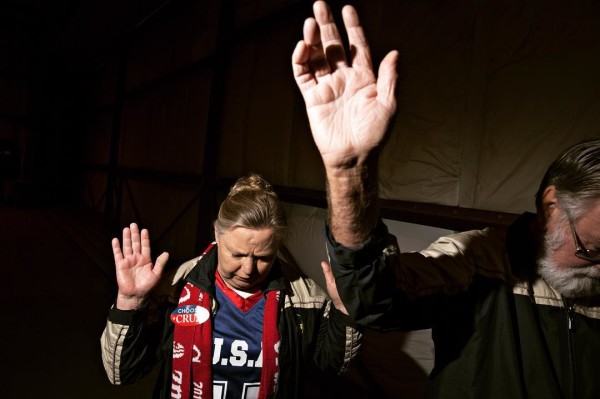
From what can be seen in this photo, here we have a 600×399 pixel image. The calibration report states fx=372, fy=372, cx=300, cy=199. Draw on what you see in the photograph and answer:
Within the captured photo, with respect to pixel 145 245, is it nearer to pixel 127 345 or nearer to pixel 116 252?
pixel 116 252

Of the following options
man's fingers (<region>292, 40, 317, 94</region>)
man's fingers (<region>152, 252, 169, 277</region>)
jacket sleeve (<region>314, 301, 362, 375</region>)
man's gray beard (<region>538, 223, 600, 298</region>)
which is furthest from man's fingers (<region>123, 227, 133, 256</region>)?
man's gray beard (<region>538, 223, 600, 298</region>)

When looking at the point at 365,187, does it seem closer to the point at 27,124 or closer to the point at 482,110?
the point at 482,110

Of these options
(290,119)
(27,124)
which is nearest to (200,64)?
(290,119)

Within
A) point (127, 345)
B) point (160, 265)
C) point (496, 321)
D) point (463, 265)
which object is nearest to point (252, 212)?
point (160, 265)

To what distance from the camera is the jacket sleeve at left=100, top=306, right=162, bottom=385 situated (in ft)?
4.30

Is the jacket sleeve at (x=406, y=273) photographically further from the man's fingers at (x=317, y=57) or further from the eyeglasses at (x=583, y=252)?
the man's fingers at (x=317, y=57)

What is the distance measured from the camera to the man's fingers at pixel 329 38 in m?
0.87

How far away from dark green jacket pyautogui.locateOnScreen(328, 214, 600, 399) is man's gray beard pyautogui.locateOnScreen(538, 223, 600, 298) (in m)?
0.03

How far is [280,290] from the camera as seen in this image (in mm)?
1584

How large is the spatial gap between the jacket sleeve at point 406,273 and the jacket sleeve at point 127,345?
0.84 meters

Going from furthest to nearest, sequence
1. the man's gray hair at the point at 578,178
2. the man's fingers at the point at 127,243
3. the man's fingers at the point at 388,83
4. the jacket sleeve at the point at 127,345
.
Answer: the man's fingers at the point at 127,243 → the jacket sleeve at the point at 127,345 → the man's gray hair at the point at 578,178 → the man's fingers at the point at 388,83

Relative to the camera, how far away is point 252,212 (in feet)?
4.98

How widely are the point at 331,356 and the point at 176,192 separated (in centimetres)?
461

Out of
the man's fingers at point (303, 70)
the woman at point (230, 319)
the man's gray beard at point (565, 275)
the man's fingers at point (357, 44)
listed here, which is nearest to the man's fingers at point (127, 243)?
the woman at point (230, 319)
